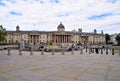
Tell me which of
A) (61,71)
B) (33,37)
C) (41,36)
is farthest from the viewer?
(41,36)

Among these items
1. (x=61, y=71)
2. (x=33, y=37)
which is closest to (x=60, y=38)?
(x=33, y=37)

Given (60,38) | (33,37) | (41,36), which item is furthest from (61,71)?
(41,36)

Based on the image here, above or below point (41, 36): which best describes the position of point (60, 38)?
below

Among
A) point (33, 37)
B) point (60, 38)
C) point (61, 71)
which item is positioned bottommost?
point (61, 71)

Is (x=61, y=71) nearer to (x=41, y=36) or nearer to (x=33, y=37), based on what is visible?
(x=33, y=37)

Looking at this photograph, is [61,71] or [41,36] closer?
[61,71]

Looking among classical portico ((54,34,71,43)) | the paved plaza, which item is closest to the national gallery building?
classical portico ((54,34,71,43))

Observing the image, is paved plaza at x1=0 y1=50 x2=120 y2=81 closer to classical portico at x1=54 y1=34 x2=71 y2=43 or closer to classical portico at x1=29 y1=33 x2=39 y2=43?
classical portico at x1=54 y1=34 x2=71 y2=43

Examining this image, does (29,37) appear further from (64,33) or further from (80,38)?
(80,38)

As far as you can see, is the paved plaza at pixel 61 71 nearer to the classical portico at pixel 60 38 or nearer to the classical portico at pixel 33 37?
the classical portico at pixel 60 38

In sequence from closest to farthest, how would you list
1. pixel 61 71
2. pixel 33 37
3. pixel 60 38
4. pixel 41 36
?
pixel 61 71 < pixel 60 38 < pixel 33 37 < pixel 41 36

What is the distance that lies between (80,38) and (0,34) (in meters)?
110

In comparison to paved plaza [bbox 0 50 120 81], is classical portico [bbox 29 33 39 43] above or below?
above

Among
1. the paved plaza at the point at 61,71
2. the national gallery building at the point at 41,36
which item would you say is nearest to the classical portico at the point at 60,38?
the national gallery building at the point at 41,36
